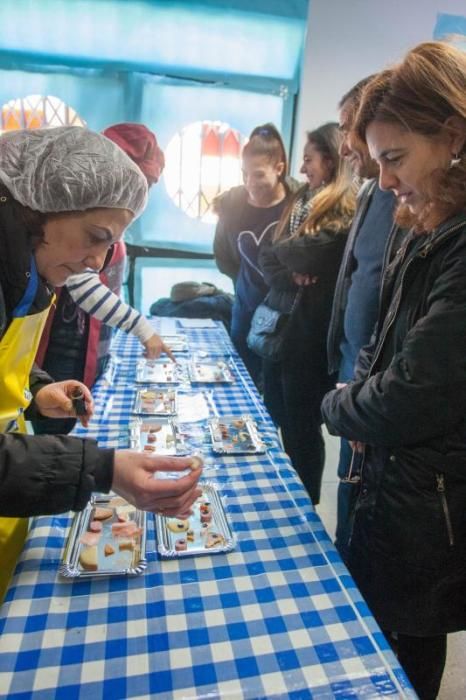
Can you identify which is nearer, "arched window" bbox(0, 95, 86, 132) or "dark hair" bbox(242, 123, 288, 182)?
"dark hair" bbox(242, 123, 288, 182)

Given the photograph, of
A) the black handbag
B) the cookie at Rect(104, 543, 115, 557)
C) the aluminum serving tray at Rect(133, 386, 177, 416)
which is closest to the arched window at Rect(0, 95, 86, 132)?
the black handbag

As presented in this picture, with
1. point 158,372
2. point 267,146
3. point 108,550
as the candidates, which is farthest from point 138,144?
point 108,550

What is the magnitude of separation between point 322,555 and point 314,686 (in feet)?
0.88

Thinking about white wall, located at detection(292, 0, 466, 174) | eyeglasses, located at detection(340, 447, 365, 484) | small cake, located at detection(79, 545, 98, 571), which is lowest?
eyeglasses, located at detection(340, 447, 365, 484)

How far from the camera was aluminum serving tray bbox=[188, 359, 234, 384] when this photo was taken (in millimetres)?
1787

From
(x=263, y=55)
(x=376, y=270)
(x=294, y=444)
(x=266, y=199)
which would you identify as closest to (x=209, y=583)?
(x=376, y=270)

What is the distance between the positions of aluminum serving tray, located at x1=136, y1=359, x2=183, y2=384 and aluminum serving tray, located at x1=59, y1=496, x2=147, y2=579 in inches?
30.3

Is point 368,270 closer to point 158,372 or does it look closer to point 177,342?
point 158,372

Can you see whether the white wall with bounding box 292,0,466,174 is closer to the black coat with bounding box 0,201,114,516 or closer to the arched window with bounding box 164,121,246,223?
the arched window with bounding box 164,121,246,223

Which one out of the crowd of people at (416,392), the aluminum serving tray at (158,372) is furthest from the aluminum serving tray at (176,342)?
the crowd of people at (416,392)

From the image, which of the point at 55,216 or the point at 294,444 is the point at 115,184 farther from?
the point at 294,444

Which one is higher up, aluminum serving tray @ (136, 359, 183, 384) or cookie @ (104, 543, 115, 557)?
cookie @ (104, 543, 115, 557)

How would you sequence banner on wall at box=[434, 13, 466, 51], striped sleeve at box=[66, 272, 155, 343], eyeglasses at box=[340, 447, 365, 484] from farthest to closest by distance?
banner on wall at box=[434, 13, 466, 51] < striped sleeve at box=[66, 272, 155, 343] < eyeglasses at box=[340, 447, 365, 484]

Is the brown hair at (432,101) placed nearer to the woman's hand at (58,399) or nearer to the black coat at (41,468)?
the black coat at (41,468)
